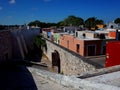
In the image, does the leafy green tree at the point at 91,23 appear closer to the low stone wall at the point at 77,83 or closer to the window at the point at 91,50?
the window at the point at 91,50

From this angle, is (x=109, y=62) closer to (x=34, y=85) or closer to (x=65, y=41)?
(x=34, y=85)

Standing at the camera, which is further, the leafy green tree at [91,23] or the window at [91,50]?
the leafy green tree at [91,23]

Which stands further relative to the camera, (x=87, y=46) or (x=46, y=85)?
(x=87, y=46)

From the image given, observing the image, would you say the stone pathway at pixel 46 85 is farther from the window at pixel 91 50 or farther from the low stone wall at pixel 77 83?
the window at pixel 91 50

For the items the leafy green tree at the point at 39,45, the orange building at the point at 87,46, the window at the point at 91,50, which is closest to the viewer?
the orange building at the point at 87,46

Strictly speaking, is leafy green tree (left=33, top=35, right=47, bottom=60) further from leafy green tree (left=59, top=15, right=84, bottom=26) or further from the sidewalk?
leafy green tree (left=59, top=15, right=84, bottom=26)

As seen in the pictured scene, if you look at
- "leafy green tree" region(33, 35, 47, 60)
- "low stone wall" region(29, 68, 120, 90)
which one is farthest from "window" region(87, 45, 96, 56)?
"low stone wall" region(29, 68, 120, 90)

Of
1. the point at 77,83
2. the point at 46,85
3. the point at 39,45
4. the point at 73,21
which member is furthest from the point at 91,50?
the point at 73,21

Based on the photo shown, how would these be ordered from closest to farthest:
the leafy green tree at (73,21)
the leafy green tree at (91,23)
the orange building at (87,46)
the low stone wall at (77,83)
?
the low stone wall at (77,83)
the orange building at (87,46)
the leafy green tree at (91,23)
the leafy green tree at (73,21)

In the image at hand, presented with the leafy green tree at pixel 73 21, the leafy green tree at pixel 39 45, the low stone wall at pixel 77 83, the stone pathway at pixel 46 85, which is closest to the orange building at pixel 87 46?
the leafy green tree at pixel 39 45

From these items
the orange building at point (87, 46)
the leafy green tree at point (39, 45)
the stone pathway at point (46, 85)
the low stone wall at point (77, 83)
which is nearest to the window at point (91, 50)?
the orange building at point (87, 46)

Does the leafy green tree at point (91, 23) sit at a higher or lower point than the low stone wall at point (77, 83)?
higher

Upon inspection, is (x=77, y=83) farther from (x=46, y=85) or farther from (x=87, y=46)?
(x=87, y=46)

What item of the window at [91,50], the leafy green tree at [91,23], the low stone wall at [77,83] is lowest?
the window at [91,50]
